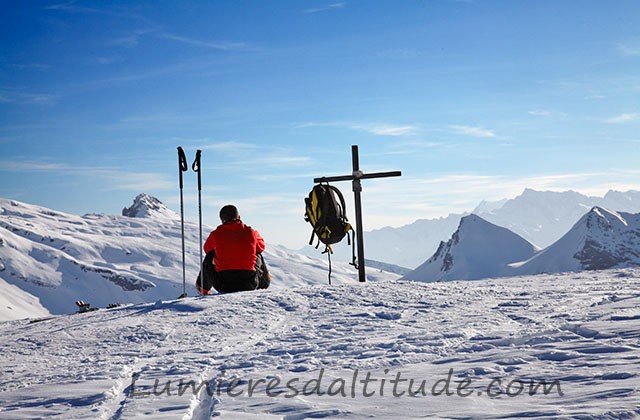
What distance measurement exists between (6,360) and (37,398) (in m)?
2.25

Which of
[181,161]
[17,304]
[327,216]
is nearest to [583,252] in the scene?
[17,304]

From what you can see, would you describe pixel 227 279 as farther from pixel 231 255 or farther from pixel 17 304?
pixel 17 304

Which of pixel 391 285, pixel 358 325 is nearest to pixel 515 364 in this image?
pixel 358 325

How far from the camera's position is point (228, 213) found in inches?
424

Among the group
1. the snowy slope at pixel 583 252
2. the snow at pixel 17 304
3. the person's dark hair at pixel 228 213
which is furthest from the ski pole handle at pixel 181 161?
the snow at pixel 17 304

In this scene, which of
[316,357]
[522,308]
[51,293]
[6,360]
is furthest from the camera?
[51,293]

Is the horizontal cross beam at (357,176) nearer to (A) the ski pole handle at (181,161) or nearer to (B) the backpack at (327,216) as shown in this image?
(B) the backpack at (327,216)

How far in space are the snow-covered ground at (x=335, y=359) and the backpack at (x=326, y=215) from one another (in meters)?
4.17

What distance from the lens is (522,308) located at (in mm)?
8500

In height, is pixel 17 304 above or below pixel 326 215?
below

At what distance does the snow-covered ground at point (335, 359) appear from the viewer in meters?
4.39

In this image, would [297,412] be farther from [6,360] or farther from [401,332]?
[6,360]

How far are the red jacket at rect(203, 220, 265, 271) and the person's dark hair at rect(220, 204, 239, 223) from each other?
102 mm

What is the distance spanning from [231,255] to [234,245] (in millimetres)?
252
